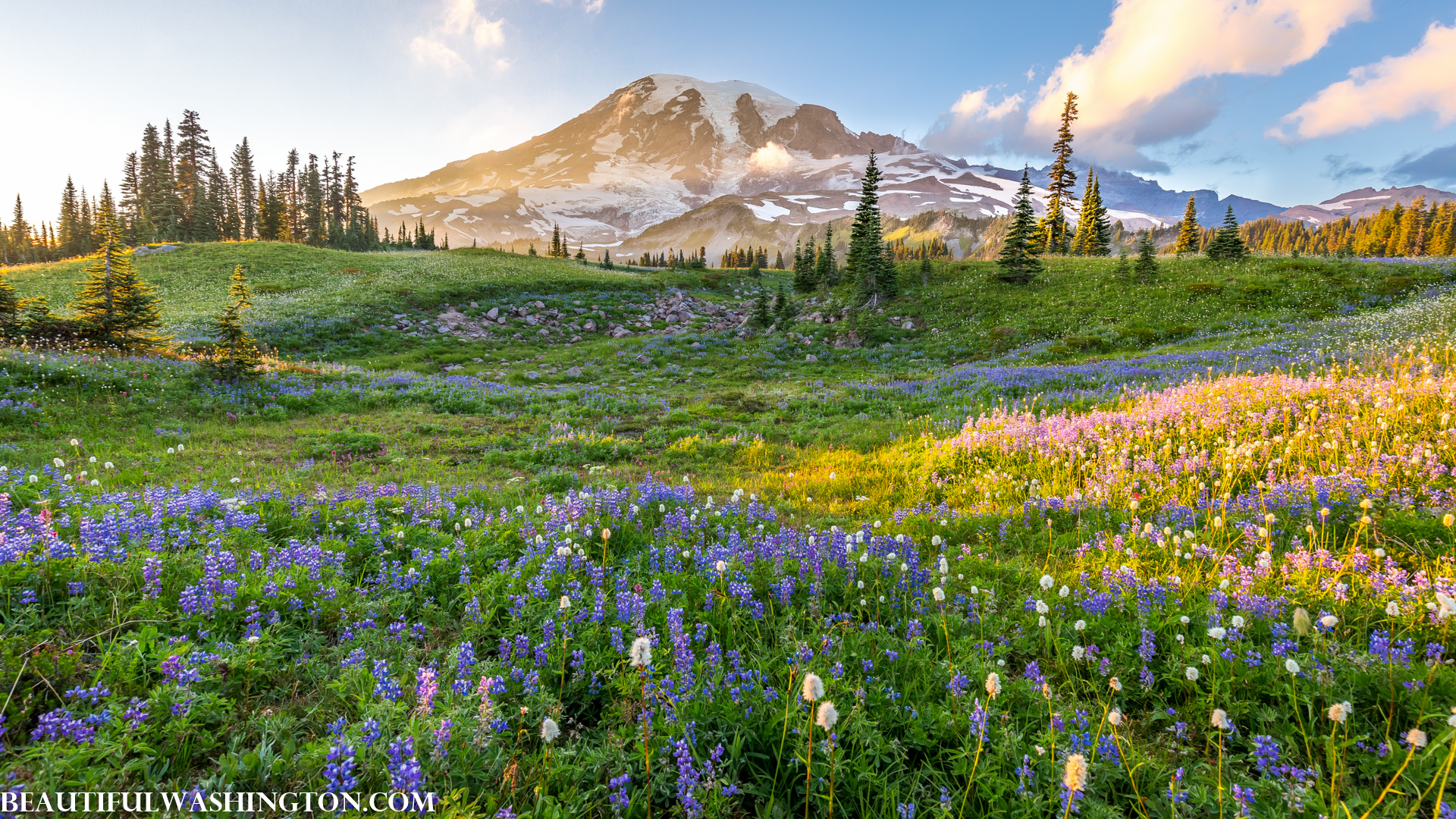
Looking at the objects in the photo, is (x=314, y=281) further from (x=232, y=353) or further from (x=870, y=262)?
(x=870, y=262)

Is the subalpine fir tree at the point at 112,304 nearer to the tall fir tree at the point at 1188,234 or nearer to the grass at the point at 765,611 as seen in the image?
the grass at the point at 765,611

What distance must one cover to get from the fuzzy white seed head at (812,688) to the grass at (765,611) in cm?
36

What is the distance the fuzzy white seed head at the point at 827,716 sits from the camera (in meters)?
2.35

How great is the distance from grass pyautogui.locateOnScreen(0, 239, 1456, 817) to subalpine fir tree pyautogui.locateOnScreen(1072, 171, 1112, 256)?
5435cm

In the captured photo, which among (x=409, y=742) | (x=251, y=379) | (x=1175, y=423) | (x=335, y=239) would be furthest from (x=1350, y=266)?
(x=335, y=239)

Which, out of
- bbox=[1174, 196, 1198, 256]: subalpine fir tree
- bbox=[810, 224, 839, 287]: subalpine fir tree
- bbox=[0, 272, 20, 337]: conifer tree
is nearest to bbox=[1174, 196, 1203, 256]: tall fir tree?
bbox=[1174, 196, 1198, 256]: subalpine fir tree

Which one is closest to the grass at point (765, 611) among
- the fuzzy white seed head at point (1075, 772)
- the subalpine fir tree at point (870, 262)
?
the fuzzy white seed head at point (1075, 772)

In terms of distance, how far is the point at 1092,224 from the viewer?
2180 inches

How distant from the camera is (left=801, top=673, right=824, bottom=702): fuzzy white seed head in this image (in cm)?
241

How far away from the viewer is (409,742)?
2641 millimetres


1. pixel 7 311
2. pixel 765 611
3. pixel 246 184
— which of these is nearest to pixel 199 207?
pixel 246 184

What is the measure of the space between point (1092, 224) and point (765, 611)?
222ft

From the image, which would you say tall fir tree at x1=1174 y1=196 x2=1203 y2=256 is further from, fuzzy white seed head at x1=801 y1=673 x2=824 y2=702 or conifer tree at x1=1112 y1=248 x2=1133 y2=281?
fuzzy white seed head at x1=801 y1=673 x2=824 y2=702

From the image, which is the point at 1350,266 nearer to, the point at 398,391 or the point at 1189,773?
the point at 1189,773
